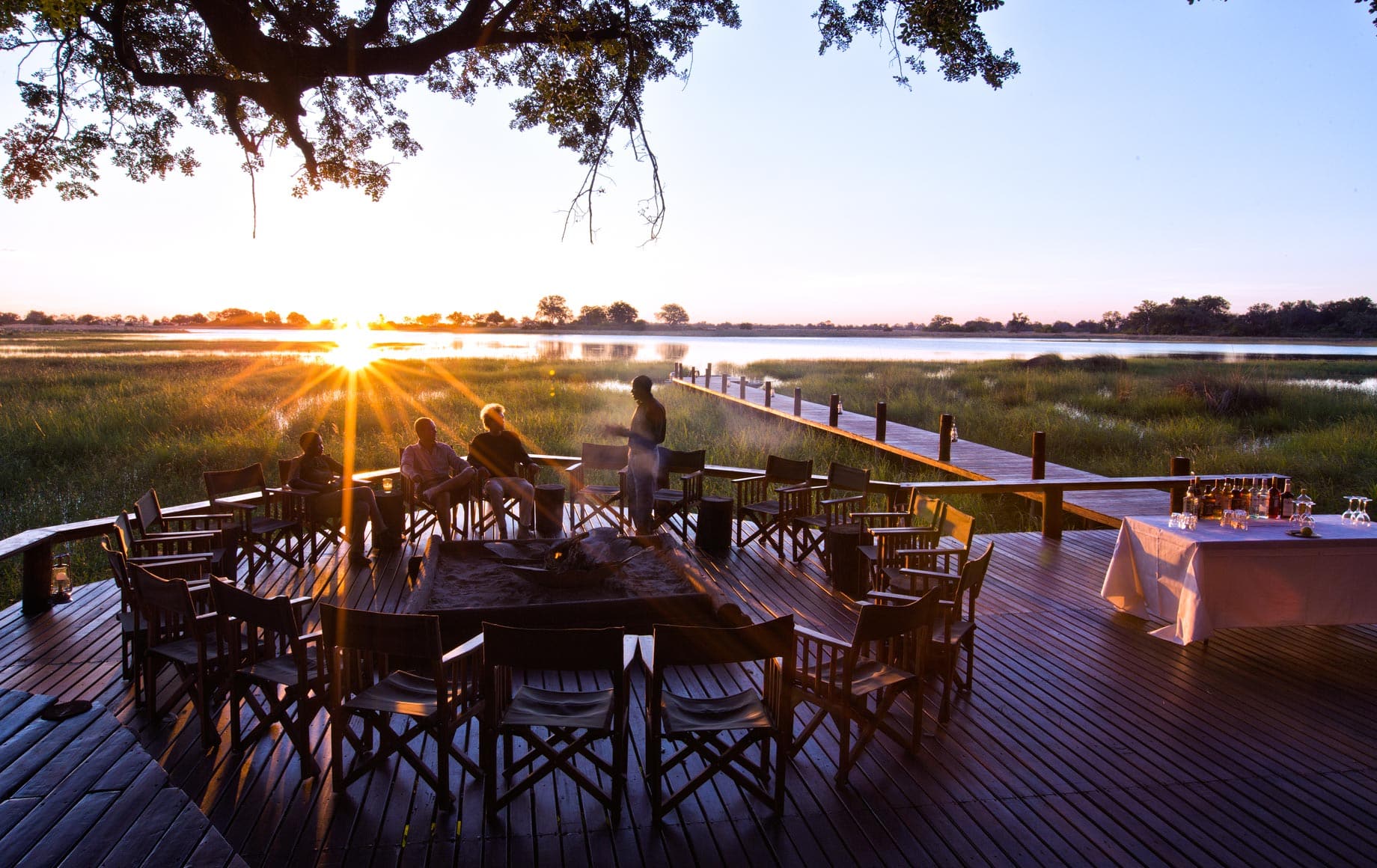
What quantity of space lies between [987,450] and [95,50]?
1230 cm

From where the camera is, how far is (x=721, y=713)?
308 centimetres

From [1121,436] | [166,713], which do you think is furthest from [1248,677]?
[1121,436]

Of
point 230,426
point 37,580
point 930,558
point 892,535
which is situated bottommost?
point 230,426

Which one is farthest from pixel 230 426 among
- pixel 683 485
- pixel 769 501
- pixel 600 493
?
pixel 769 501

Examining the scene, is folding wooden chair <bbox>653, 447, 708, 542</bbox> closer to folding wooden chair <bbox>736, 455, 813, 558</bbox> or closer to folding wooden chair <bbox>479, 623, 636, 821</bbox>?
folding wooden chair <bbox>736, 455, 813, 558</bbox>

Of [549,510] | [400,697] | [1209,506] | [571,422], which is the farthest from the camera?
[571,422]

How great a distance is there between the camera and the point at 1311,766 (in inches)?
134

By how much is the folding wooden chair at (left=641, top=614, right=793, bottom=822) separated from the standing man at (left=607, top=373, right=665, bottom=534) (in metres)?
3.61

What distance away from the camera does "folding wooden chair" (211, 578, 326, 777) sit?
3045mm

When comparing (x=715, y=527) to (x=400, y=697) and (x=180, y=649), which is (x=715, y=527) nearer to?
(x=400, y=697)

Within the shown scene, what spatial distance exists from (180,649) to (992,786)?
3.61m

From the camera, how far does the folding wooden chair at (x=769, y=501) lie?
6648mm

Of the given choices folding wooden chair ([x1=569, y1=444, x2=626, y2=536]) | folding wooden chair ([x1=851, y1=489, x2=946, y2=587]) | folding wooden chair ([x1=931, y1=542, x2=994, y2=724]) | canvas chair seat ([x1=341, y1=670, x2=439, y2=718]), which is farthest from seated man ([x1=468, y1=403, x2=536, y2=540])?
folding wooden chair ([x1=931, y1=542, x2=994, y2=724])

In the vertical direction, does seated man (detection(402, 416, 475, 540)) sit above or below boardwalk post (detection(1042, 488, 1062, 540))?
above
